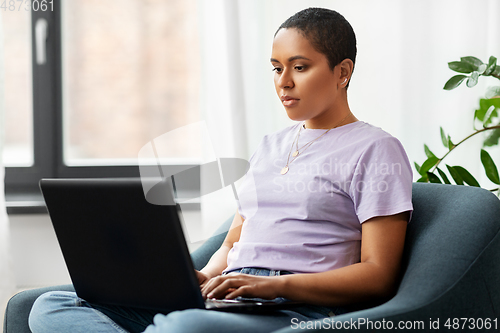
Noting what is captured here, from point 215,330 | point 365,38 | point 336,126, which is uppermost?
point 365,38

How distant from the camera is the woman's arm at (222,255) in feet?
3.53

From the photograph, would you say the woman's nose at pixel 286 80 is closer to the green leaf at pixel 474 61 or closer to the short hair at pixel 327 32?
the short hair at pixel 327 32

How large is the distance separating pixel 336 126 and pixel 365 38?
900 millimetres

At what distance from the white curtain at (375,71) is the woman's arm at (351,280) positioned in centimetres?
100

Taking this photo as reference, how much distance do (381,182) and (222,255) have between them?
16.8 inches

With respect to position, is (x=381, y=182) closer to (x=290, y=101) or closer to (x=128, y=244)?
(x=290, y=101)

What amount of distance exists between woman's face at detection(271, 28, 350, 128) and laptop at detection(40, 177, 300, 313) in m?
0.41

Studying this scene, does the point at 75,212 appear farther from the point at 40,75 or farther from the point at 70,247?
the point at 40,75

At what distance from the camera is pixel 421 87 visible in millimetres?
1829

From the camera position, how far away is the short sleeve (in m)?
0.88

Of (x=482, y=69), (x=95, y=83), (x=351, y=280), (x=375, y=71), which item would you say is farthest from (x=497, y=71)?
(x=95, y=83)

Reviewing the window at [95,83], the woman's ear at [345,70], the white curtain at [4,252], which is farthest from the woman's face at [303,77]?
the white curtain at [4,252]

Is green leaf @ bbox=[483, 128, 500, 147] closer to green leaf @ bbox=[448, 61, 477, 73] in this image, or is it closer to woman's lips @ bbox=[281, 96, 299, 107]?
green leaf @ bbox=[448, 61, 477, 73]

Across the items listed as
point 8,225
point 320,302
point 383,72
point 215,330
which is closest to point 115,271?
point 215,330
